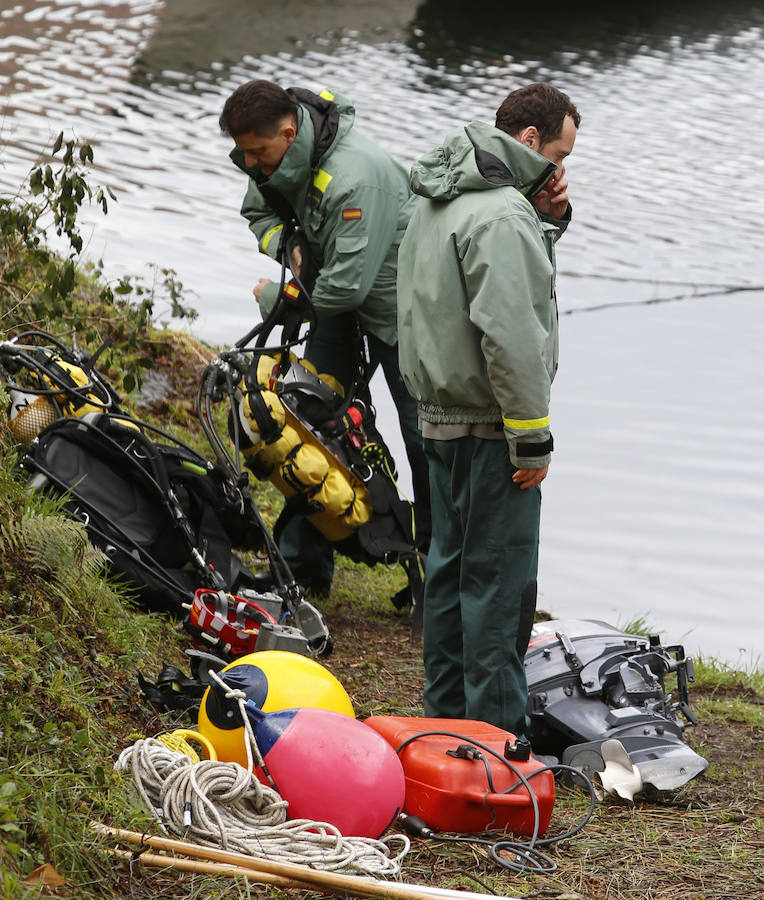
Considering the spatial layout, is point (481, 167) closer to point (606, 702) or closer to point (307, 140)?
point (307, 140)

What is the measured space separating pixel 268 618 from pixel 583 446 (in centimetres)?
332

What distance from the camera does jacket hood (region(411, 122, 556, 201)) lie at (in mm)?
3055

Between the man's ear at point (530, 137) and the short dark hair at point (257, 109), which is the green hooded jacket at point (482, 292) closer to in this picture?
the man's ear at point (530, 137)

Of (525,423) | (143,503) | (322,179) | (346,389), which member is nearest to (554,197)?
(525,423)

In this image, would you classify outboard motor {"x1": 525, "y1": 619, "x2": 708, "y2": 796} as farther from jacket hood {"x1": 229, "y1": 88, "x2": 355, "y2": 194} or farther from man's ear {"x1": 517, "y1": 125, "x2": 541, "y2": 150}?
jacket hood {"x1": 229, "y1": 88, "x2": 355, "y2": 194}

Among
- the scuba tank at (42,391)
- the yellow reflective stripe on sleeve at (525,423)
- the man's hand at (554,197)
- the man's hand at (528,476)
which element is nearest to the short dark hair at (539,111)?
the man's hand at (554,197)

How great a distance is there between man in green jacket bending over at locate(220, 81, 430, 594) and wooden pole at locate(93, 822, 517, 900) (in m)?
2.27

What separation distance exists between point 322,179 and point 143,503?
4.45 ft

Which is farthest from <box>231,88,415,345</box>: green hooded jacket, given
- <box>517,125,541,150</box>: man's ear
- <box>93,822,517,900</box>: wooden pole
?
<box>93,822,517,900</box>: wooden pole

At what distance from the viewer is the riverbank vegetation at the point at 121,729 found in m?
2.28

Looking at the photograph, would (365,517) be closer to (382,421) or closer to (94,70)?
(382,421)

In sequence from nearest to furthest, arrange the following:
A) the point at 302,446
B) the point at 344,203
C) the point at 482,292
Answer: the point at 482,292
the point at 344,203
the point at 302,446

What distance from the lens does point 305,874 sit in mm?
2291

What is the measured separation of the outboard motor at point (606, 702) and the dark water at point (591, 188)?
1266 mm
